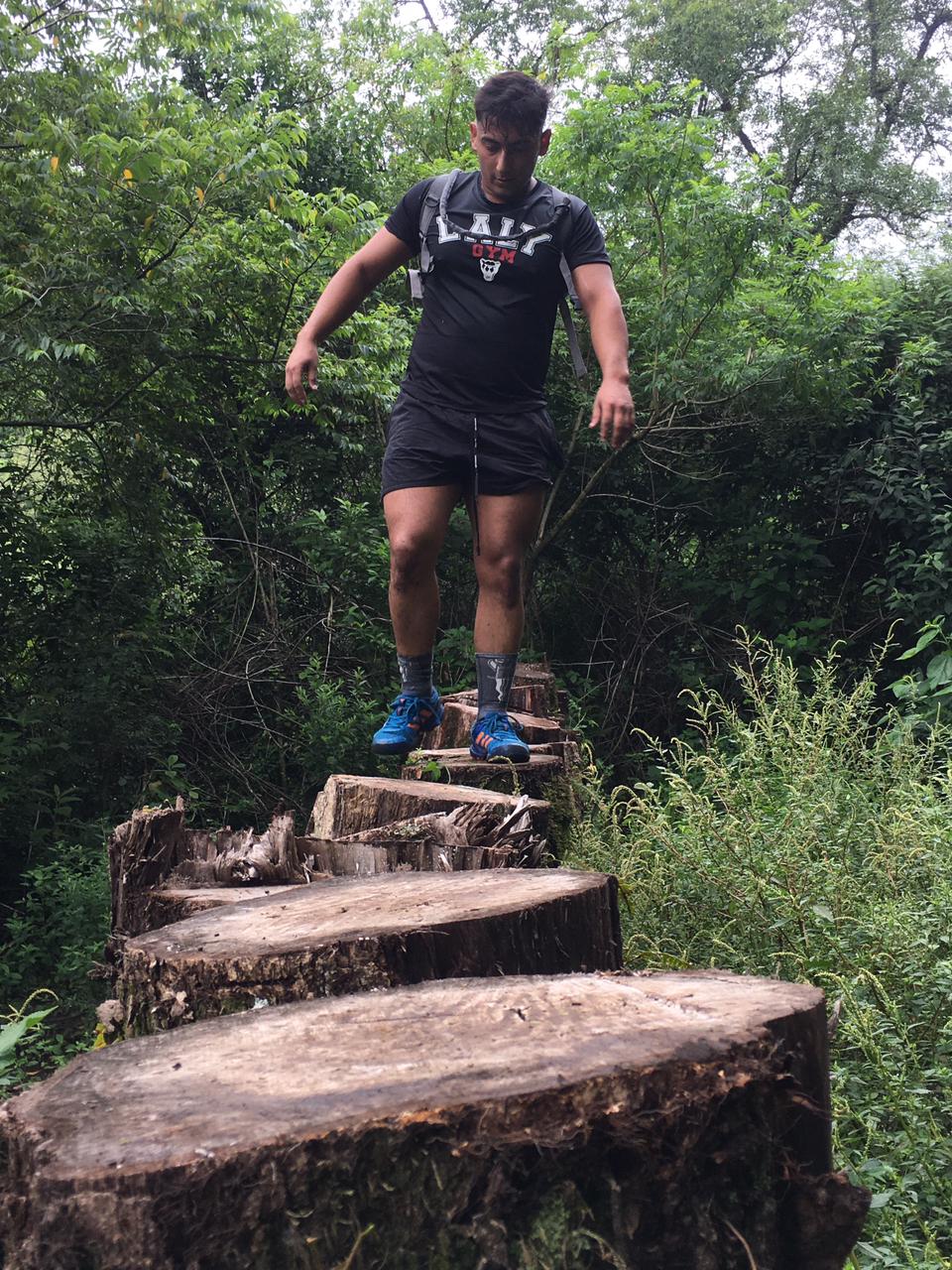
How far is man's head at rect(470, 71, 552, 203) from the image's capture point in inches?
114

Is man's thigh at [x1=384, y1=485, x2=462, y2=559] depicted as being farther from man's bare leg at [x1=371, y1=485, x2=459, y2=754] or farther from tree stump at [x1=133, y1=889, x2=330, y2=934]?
tree stump at [x1=133, y1=889, x2=330, y2=934]

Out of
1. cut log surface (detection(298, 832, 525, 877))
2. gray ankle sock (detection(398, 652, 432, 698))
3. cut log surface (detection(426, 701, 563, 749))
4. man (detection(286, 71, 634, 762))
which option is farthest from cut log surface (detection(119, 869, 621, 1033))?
cut log surface (detection(426, 701, 563, 749))

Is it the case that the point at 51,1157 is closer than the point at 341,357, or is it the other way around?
the point at 51,1157

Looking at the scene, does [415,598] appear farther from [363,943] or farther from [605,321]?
[363,943]

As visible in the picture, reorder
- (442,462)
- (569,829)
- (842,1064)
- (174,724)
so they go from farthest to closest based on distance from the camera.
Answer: (174,724), (569,829), (442,462), (842,1064)

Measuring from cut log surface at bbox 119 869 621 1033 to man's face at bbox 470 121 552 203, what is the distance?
193 centimetres

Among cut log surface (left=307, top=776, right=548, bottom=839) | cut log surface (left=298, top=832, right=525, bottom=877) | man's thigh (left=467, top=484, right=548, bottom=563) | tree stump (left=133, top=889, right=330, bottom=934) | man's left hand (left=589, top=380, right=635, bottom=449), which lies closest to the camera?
tree stump (left=133, top=889, right=330, bottom=934)

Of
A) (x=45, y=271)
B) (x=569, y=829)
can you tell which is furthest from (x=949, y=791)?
(x=45, y=271)

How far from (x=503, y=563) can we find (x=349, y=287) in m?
0.88

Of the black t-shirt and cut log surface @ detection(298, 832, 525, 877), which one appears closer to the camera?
cut log surface @ detection(298, 832, 525, 877)

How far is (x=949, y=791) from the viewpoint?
360 cm

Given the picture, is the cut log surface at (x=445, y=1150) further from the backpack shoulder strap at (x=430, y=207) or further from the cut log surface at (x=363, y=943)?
the backpack shoulder strap at (x=430, y=207)

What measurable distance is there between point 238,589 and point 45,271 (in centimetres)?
330

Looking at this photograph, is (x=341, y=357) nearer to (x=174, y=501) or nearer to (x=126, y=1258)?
(x=174, y=501)
